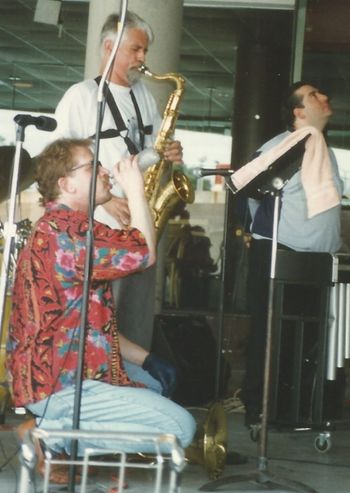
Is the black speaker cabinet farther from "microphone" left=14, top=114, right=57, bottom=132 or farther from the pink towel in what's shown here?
"microphone" left=14, top=114, right=57, bottom=132

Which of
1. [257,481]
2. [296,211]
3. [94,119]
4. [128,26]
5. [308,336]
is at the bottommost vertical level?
[257,481]

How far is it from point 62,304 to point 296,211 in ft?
5.57

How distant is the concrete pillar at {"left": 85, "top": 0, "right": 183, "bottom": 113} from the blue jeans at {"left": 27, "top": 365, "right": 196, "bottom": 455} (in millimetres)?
2718

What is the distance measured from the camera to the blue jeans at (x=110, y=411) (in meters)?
4.02

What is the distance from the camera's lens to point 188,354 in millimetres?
6293

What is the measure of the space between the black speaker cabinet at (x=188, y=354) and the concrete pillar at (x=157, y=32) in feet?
4.00

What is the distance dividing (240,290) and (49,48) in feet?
7.39

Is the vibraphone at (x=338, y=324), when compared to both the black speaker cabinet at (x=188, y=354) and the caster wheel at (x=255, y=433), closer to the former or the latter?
the caster wheel at (x=255, y=433)

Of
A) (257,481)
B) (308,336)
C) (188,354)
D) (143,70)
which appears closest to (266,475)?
(257,481)

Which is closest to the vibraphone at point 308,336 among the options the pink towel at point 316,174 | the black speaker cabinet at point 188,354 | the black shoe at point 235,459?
the pink towel at point 316,174

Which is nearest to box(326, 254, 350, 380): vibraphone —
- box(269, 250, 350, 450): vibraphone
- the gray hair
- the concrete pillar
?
box(269, 250, 350, 450): vibraphone

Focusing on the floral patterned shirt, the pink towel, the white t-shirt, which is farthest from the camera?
the pink towel

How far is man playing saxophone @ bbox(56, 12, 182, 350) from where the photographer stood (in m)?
4.90

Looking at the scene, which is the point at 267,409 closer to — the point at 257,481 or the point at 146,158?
the point at 257,481
